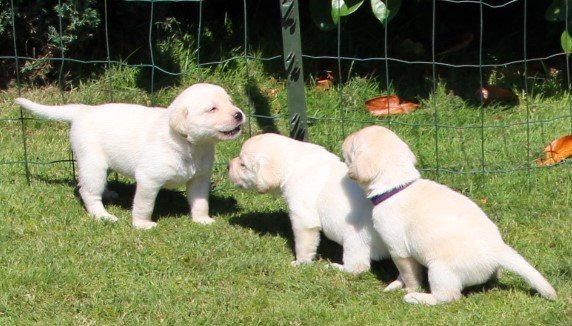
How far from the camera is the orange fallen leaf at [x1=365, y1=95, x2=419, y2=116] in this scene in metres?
8.55

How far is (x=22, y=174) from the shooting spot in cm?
758

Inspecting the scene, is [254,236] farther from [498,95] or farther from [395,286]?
[498,95]

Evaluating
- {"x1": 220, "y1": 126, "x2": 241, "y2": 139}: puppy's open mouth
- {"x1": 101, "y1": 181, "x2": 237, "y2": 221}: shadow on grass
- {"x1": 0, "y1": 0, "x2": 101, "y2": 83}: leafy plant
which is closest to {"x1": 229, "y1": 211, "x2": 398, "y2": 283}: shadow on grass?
{"x1": 101, "y1": 181, "x2": 237, "y2": 221}: shadow on grass

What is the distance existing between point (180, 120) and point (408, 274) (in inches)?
66.1

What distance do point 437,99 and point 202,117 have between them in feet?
9.45

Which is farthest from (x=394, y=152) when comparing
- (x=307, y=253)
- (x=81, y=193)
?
(x=81, y=193)

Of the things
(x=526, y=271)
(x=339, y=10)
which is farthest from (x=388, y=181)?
(x=339, y=10)

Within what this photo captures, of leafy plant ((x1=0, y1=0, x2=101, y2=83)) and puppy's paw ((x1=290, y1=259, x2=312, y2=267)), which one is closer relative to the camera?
puppy's paw ((x1=290, y1=259, x2=312, y2=267))

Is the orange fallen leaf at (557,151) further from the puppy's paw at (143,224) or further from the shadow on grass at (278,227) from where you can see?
the puppy's paw at (143,224)

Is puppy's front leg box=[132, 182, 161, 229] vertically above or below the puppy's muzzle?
below

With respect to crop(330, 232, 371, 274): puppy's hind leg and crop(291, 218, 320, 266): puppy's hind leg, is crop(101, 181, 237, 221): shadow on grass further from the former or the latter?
crop(330, 232, 371, 274): puppy's hind leg

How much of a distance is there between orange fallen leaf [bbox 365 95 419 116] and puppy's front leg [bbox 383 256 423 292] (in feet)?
9.35

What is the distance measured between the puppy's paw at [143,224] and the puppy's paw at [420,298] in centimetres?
183

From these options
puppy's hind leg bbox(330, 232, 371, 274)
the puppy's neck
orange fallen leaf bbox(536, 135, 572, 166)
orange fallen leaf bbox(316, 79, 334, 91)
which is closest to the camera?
the puppy's neck
